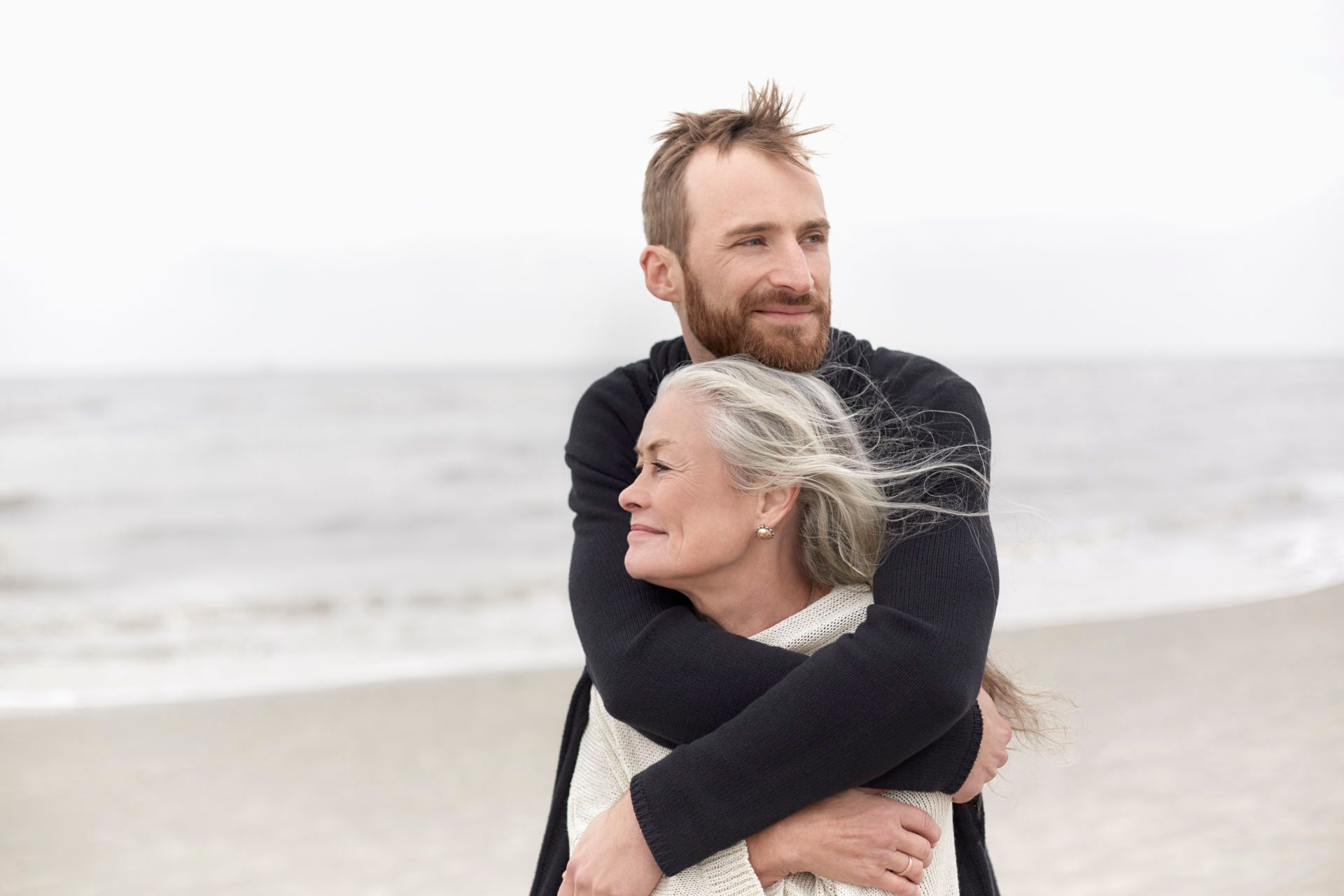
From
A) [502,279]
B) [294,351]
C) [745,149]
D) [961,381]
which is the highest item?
[745,149]

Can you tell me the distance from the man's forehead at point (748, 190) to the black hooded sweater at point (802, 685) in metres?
0.30

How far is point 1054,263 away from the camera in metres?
22.1

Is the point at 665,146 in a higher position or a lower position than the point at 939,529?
higher

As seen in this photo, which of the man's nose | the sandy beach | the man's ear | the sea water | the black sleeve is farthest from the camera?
the sea water

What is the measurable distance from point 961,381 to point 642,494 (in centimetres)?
50

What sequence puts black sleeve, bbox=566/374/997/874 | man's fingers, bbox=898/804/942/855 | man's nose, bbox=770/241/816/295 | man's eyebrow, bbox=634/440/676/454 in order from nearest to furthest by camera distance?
1. black sleeve, bbox=566/374/997/874
2. man's fingers, bbox=898/804/942/855
3. man's eyebrow, bbox=634/440/676/454
4. man's nose, bbox=770/241/816/295

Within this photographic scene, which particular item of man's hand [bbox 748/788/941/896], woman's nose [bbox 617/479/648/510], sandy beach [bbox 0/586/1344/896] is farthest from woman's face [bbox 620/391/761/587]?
sandy beach [bbox 0/586/1344/896]

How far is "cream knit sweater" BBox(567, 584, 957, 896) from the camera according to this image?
133cm

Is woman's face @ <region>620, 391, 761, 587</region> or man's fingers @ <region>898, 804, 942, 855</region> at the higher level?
woman's face @ <region>620, 391, 761, 587</region>

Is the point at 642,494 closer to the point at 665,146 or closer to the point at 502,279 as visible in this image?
the point at 665,146

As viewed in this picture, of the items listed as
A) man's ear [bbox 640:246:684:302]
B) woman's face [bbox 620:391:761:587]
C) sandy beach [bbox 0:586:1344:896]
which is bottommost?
sandy beach [bbox 0:586:1344:896]

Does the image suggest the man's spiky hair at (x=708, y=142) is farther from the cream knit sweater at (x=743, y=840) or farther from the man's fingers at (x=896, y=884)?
the man's fingers at (x=896, y=884)

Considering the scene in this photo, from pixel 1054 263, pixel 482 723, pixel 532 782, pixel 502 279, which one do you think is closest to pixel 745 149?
pixel 532 782

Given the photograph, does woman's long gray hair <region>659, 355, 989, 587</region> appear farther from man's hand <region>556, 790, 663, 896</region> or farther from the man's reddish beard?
man's hand <region>556, 790, 663, 896</region>
